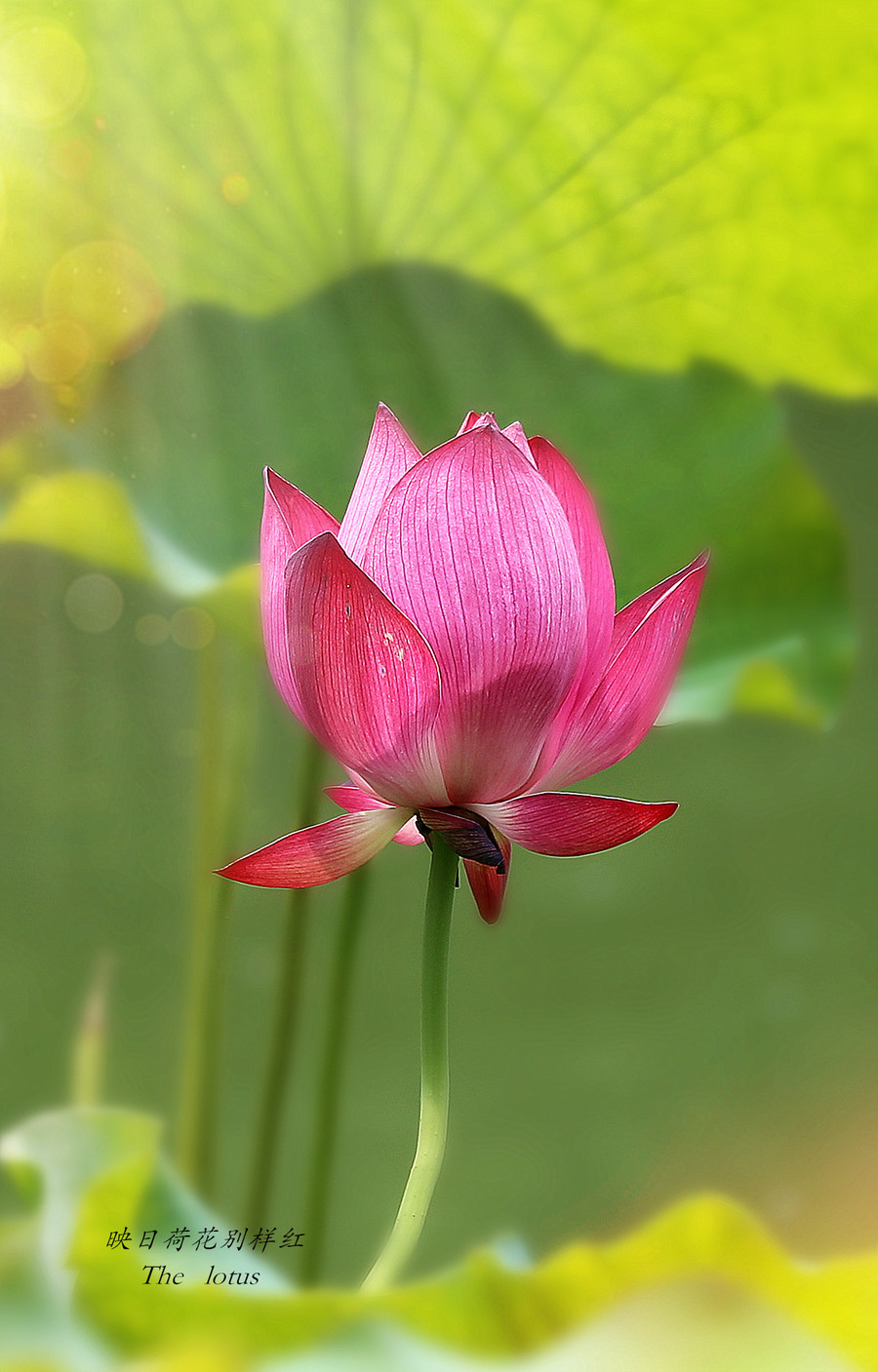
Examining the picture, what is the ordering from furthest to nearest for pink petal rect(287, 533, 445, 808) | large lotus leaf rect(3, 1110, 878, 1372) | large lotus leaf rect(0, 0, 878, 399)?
large lotus leaf rect(0, 0, 878, 399)
large lotus leaf rect(3, 1110, 878, 1372)
pink petal rect(287, 533, 445, 808)

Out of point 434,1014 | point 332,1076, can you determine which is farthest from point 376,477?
point 332,1076

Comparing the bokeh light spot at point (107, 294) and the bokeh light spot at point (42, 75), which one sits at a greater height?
the bokeh light spot at point (42, 75)

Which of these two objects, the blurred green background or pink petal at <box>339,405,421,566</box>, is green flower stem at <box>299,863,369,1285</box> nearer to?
the blurred green background

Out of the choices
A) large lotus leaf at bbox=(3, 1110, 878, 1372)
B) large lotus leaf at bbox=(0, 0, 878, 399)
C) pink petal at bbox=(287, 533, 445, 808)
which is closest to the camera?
pink petal at bbox=(287, 533, 445, 808)

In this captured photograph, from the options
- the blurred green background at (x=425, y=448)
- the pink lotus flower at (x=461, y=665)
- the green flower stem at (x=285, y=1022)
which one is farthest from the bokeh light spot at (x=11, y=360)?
the pink lotus flower at (x=461, y=665)

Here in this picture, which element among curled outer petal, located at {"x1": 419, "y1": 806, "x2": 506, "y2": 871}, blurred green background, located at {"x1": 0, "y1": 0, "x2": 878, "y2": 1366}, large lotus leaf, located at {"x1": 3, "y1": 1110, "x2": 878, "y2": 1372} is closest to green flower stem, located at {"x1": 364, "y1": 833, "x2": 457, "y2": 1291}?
curled outer petal, located at {"x1": 419, "y1": 806, "x2": 506, "y2": 871}

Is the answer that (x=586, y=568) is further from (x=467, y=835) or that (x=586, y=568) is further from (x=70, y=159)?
(x=70, y=159)

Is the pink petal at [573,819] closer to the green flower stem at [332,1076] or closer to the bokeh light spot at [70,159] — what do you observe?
the green flower stem at [332,1076]

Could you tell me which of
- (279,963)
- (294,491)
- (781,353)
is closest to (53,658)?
(279,963)
